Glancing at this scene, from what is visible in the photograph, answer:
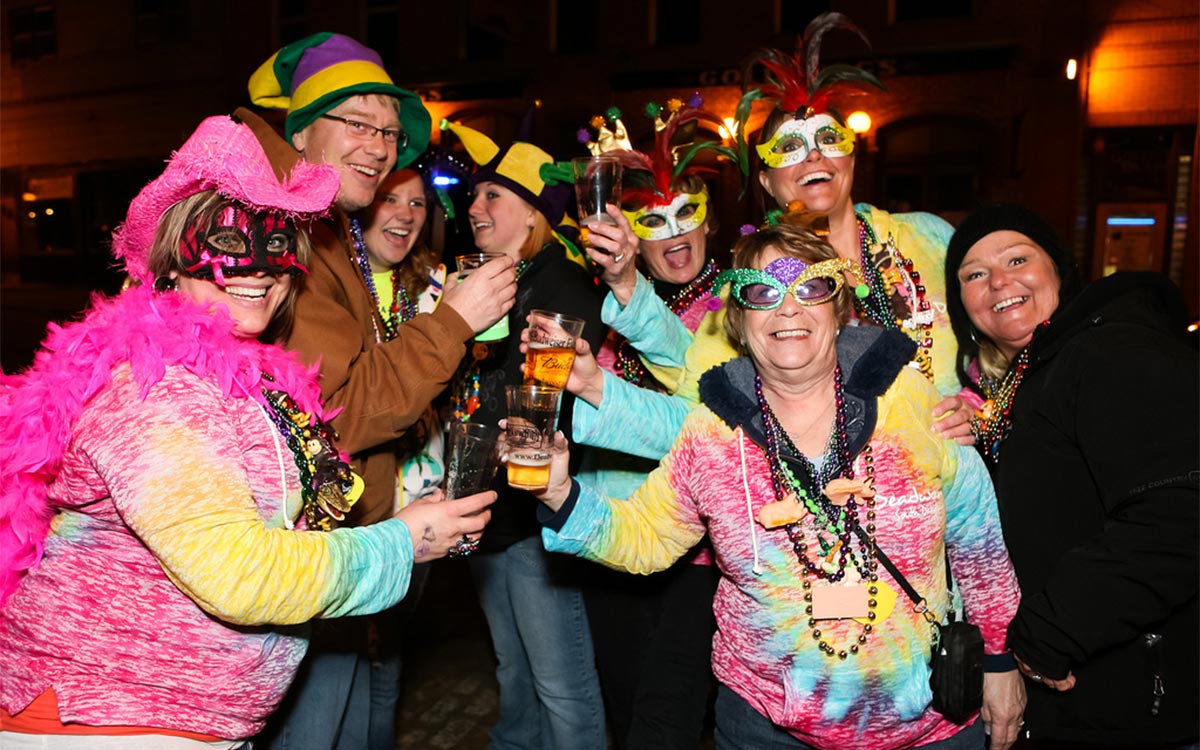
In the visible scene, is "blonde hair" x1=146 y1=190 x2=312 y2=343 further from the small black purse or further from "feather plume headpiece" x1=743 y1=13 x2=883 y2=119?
"feather plume headpiece" x1=743 y1=13 x2=883 y2=119

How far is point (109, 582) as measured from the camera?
1.57 metres

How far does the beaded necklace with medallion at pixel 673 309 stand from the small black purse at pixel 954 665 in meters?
1.26

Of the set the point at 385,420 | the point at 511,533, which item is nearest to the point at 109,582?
the point at 385,420

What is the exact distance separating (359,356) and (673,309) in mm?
1229

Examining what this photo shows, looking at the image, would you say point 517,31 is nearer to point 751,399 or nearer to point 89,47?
point 89,47

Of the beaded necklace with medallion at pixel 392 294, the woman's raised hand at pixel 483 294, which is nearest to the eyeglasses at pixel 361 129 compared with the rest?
the beaded necklace with medallion at pixel 392 294

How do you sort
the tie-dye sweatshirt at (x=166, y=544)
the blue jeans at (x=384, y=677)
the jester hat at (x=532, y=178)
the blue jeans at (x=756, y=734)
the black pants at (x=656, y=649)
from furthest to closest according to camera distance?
1. the jester hat at (x=532, y=178)
2. the blue jeans at (x=384, y=677)
3. the black pants at (x=656, y=649)
4. the blue jeans at (x=756, y=734)
5. the tie-dye sweatshirt at (x=166, y=544)

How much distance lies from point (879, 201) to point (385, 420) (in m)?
12.4

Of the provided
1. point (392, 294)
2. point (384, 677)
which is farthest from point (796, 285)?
point (384, 677)

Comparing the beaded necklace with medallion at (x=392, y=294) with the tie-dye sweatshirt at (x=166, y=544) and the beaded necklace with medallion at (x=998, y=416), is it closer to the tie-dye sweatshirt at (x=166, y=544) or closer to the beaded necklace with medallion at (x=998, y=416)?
the tie-dye sweatshirt at (x=166, y=544)

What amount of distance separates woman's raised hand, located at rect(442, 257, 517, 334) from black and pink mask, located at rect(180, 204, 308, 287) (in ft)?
1.91

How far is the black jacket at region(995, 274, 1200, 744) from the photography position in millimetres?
1799

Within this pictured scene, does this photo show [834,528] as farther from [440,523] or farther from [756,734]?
[440,523]

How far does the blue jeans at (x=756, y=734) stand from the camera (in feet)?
6.70
